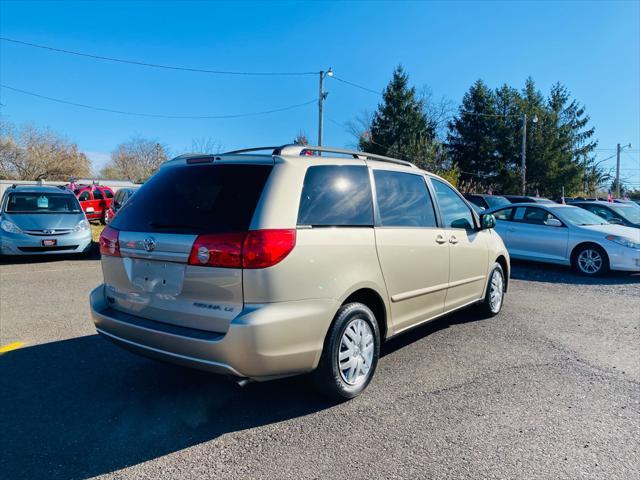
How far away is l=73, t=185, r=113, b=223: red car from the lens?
18.6 metres

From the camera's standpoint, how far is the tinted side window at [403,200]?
388cm

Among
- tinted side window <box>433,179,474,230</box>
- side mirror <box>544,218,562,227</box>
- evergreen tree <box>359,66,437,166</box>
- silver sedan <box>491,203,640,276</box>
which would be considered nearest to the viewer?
tinted side window <box>433,179,474,230</box>

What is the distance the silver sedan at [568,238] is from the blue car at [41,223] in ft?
31.2

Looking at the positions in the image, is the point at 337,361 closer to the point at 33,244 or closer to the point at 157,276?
the point at 157,276

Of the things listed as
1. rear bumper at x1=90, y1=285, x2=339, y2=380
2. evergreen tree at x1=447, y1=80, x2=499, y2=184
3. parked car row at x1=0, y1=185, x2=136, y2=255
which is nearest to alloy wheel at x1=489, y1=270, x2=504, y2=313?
rear bumper at x1=90, y1=285, x2=339, y2=380

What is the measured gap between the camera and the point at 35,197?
1066 centimetres

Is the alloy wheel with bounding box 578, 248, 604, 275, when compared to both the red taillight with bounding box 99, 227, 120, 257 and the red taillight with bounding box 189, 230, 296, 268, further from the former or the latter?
the red taillight with bounding box 99, 227, 120, 257

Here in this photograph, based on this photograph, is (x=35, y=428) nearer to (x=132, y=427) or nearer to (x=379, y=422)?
(x=132, y=427)

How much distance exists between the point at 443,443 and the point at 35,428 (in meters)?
2.64

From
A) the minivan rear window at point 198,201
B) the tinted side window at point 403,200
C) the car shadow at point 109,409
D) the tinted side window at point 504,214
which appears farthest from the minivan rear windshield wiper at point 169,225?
the tinted side window at point 504,214

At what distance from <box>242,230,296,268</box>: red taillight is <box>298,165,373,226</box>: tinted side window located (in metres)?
0.25

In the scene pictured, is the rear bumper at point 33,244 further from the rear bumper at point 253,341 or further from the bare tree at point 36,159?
the bare tree at point 36,159

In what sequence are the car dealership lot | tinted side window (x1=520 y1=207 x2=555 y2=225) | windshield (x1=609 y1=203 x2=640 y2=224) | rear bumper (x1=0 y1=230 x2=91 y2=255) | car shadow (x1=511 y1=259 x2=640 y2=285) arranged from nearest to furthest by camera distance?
1. the car dealership lot
2. car shadow (x1=511 y1=259 x2=640 y2=285)
3. rear bumper (x1=0 y1=230 x2=91 y2=255)
4. tinted side window (x1=520 y1=207 x2=555 y2=225)
5. windshield (x1=609 y1=203 x2=640 y2=224)

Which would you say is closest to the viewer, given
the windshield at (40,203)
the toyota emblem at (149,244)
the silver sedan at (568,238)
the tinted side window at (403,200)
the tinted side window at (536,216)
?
the toyota emblem at (149,244)
